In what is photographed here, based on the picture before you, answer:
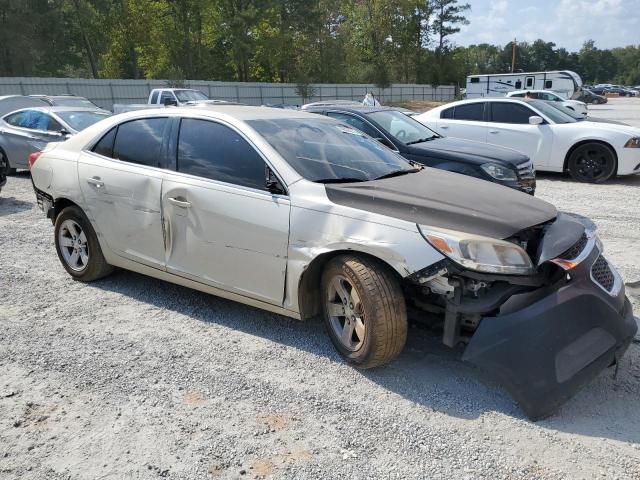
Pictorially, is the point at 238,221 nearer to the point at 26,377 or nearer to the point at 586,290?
the point at 26,377

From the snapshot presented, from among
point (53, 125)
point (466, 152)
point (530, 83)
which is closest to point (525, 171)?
point (466, 152)

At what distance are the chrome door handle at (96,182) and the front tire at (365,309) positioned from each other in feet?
7.47

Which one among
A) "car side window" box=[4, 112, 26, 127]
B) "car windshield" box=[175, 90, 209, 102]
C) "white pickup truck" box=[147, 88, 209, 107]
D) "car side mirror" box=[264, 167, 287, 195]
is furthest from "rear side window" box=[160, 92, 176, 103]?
"car side mirror" box=[264, 167, 287, 195]

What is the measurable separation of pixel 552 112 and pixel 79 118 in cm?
973

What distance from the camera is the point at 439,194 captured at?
355 centimetres

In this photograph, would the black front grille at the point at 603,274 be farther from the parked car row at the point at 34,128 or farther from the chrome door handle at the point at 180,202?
the parked car row at the point at 34,128

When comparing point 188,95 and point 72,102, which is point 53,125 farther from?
point 188,95

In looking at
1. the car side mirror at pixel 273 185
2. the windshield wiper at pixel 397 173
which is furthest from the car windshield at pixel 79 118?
the windshield wiper at pixel 397 173

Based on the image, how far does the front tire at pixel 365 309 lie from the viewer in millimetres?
3189

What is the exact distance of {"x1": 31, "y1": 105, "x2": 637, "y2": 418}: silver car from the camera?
2938mm

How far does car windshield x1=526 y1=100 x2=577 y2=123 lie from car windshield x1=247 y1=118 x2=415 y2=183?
7340 millimetres

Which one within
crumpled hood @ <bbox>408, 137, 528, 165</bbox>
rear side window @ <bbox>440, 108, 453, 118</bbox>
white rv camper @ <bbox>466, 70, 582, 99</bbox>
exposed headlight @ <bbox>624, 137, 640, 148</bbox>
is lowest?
exposed headlight @ <bbox>624, 137, 640, 148</bbox>

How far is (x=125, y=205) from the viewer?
4402mm

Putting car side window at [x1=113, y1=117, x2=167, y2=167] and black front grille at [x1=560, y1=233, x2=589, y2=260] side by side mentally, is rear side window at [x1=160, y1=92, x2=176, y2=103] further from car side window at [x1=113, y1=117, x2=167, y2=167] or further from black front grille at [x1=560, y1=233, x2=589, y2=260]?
black front grille at [x1=560, y1=233, x2=589, y2=260]
